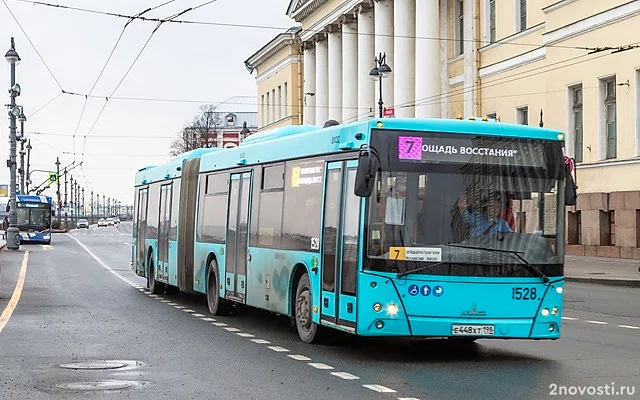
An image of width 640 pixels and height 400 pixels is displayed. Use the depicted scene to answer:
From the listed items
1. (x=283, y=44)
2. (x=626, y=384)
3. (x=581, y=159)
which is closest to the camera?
(x=626, y=384)

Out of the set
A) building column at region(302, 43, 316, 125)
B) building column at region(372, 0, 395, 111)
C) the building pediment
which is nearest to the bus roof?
building column at region(372, 0, 395, 111)

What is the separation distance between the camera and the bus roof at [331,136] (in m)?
13.9

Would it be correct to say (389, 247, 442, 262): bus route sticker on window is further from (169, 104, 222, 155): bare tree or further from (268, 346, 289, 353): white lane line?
(169, 104, 222, 155): bare tree

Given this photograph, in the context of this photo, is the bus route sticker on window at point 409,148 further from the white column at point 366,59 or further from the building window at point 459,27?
the white column at point 366,59

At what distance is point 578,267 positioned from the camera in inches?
1479

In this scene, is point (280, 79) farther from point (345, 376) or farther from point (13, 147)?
point (345, 376)

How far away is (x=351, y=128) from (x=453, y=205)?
5.35 ft

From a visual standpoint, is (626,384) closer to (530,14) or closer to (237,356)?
(237,356)

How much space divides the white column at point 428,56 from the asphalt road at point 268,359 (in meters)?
37.3

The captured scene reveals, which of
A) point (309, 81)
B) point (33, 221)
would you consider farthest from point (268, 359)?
point (309, 81)

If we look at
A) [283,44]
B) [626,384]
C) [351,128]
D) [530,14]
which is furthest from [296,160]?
Result: [283,44]

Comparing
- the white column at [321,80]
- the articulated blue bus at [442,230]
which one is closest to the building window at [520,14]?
the white column at [321,80]

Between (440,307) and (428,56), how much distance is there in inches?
1836

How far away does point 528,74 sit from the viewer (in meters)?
49.8
